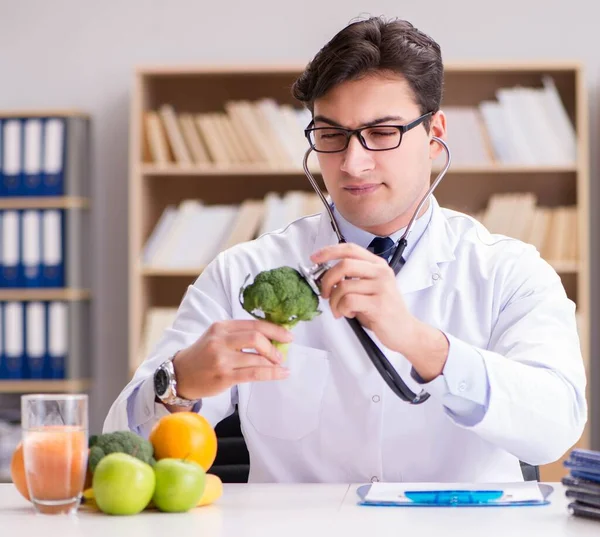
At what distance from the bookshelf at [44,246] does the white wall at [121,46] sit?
0.20 meters

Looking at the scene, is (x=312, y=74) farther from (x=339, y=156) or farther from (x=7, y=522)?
(x=7, y=522)

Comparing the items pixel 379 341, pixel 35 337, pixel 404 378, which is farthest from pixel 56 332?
pixel 379 341

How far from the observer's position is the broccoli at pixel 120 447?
3.92ft

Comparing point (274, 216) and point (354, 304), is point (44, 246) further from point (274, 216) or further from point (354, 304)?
point (354, 304)

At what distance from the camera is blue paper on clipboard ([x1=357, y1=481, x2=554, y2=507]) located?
1224 millimetres

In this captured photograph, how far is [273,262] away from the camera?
73.7 inches

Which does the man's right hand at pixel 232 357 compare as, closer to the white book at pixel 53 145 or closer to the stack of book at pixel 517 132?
the stack of book at pixel 517 132

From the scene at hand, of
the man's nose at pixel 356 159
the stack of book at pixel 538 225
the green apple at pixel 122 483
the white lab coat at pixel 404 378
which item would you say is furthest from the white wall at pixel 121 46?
the green apple at pixel 122 483

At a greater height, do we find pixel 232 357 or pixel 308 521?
pixel 232 357

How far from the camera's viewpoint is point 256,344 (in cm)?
132

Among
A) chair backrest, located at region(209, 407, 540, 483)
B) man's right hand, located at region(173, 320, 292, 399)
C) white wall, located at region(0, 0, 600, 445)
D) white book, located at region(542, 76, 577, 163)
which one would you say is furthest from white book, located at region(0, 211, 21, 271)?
man's right hand, located at region(173, 320, 292, 399)

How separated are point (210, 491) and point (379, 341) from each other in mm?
380

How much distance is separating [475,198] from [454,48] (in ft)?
2.00

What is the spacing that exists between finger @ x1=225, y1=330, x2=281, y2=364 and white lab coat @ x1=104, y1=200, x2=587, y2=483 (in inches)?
10.6
